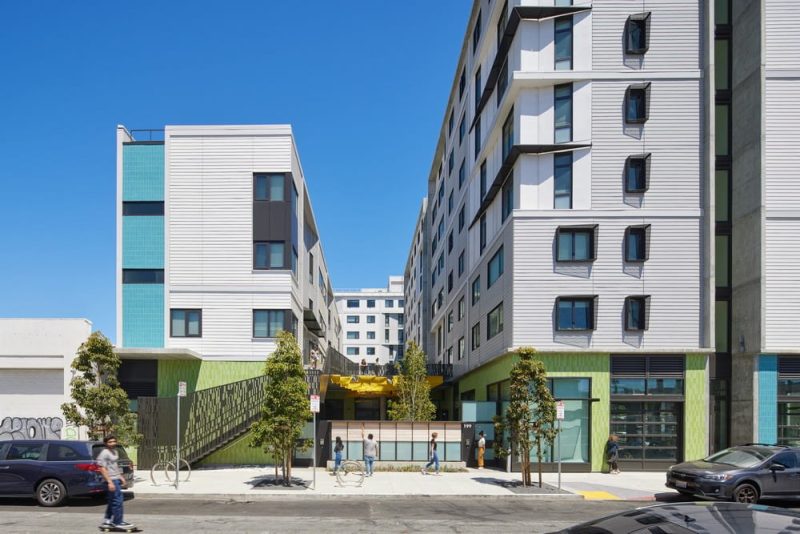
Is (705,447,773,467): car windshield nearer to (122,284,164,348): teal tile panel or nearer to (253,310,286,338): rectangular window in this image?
Result: (253,310,286,338): rectangular window

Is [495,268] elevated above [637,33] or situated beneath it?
situated beneath

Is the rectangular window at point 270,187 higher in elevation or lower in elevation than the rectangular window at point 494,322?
higher

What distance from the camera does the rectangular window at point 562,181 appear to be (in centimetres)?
2466

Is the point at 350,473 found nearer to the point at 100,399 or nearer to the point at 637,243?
the point at 100,399

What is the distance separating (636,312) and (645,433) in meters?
4.61

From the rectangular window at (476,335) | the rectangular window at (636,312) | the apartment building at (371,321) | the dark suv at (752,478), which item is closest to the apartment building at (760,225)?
the rectangular window at (636,312)

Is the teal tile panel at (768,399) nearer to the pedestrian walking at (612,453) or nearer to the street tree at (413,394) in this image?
the pedestrian walking at (612,453)

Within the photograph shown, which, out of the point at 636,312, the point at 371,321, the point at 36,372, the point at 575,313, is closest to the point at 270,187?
the point at 36,372

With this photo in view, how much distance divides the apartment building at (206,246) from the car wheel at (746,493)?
18.4 metres

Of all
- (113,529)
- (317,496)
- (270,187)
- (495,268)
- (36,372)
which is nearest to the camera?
(113,529)

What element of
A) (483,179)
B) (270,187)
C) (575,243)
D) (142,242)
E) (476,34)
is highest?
(476,34)

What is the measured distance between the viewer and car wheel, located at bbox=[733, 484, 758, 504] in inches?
620

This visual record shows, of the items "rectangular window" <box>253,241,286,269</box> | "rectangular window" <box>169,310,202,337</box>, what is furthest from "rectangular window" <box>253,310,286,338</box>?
"rectangular window" <box>169,310,202,337</box>

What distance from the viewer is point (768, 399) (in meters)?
23.8
